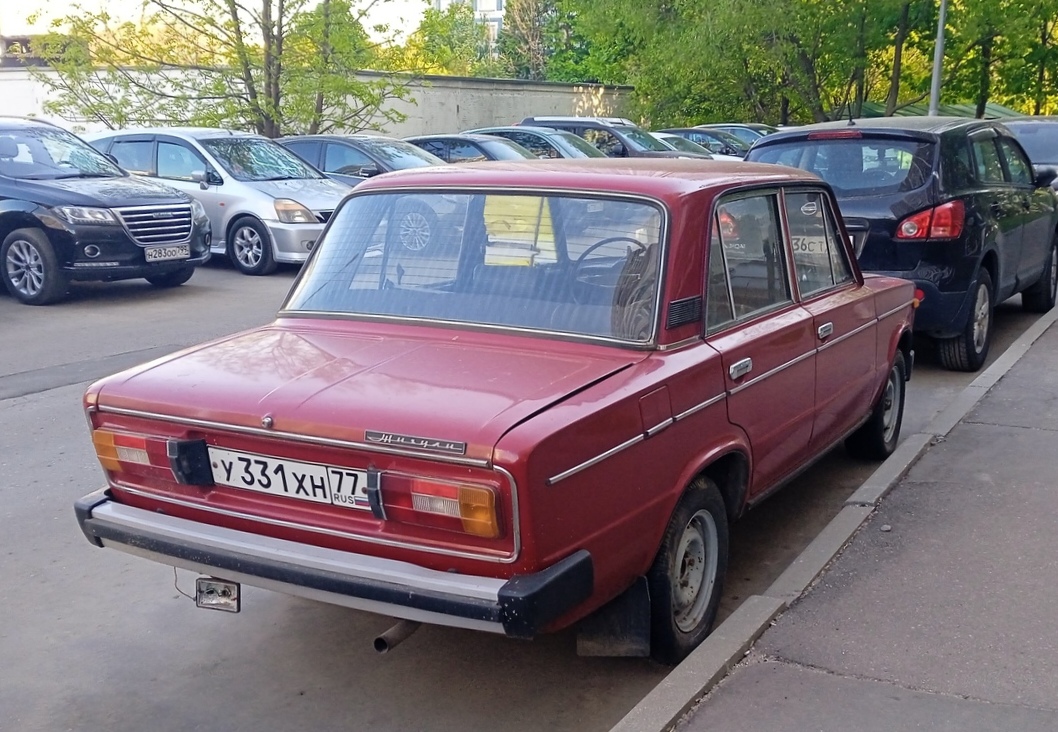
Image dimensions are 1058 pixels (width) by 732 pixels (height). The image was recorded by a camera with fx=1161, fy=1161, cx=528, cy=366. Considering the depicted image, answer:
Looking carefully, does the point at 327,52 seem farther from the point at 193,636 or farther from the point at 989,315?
the point at 193,636

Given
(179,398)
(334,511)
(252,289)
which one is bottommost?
(252,289)

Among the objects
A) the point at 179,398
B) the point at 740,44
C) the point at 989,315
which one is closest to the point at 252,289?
the point at 989,315

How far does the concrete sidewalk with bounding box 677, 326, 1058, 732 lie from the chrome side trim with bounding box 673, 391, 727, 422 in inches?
32.9

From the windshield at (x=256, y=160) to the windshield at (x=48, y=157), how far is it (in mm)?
1644

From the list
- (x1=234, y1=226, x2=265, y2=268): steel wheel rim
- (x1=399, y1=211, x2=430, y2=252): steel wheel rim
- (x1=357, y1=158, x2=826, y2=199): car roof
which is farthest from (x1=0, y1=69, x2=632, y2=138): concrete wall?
(x1=399, y1=211, x2=430, y2=252): steel wheel rim

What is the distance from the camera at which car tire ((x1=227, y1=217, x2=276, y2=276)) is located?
539 inches

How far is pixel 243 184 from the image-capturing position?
45.3 feet

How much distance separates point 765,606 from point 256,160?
38.5 ft

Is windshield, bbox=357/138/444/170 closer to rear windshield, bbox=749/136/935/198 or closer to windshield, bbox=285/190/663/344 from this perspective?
rear windshield, bbox=749/136/935/198

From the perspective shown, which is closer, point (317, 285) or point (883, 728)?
point (883, 728)

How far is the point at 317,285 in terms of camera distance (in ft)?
14.8

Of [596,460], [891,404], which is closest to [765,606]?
[596,460]

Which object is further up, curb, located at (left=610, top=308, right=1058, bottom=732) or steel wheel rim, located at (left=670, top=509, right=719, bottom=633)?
steel wheel rim, located at (left=670, top=509, right=719, bottom=633)

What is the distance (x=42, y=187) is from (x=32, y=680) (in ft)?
28.5
